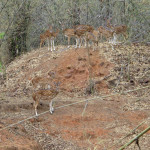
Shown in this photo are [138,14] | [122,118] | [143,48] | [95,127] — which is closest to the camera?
[95,127]

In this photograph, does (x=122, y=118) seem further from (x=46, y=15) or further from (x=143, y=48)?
(x=46, y=15)

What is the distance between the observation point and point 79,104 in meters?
8.47

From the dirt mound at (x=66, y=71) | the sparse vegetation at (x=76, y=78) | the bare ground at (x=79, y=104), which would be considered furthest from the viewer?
the dirt mound at (x=66, y=71)

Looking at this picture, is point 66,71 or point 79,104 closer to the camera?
point 79,104

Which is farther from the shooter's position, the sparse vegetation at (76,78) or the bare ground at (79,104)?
the sparse vegetation at (76,78)

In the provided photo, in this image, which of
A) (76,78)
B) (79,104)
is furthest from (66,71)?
(79,104)

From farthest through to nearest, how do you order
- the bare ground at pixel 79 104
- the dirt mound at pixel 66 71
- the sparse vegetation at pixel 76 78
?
the dirt mound at pixel 66 71, the sparse vegetation at pixel 76 78, the bare ground at pixel 79 104

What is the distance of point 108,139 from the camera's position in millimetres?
5941

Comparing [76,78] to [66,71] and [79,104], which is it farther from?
[79,104]

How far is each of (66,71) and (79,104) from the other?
295 centimetres

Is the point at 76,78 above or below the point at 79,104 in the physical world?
above

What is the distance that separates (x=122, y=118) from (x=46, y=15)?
37.4ft

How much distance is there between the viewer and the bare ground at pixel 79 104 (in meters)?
5.85

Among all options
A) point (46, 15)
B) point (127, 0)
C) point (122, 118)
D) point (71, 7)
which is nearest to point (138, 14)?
point (127, 0)
